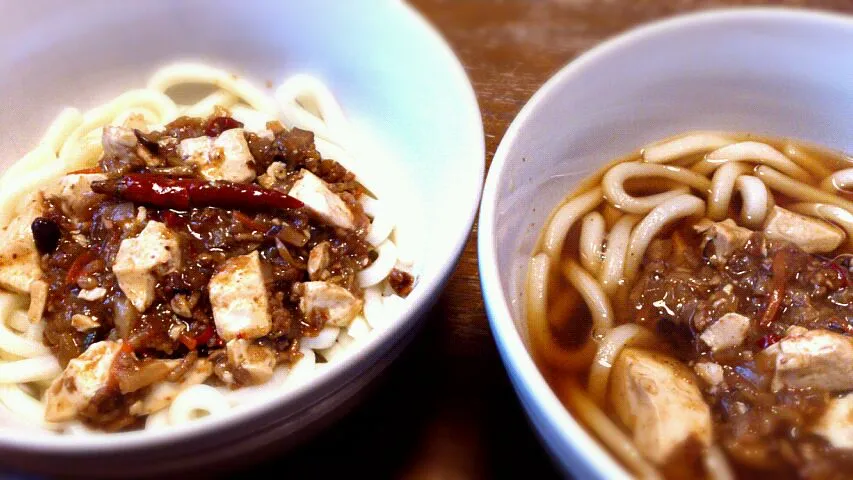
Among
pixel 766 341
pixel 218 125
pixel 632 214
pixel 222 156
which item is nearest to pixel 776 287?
pixel 766 341

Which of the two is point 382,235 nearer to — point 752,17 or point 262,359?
point 262,359

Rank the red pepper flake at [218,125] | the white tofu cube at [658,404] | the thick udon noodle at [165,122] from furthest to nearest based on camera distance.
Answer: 1. the red pepper flake at [218,125]
2. the thick udon noodle at [165,122]
3. the white tofu cube at [658,404]

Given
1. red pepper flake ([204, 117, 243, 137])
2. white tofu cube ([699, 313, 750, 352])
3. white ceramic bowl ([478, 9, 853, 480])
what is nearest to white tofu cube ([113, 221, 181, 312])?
red pepper flake ([204, 117, 243, 137])

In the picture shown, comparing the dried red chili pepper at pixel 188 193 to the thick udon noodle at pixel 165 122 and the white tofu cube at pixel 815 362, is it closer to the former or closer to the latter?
the thick udon noodle at pixel 165 122

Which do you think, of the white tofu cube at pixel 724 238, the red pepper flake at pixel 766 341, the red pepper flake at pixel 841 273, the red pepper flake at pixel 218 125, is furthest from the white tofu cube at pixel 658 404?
the red pepper flake at pixel 218 125

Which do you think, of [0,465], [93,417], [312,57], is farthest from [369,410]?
[312,57]
